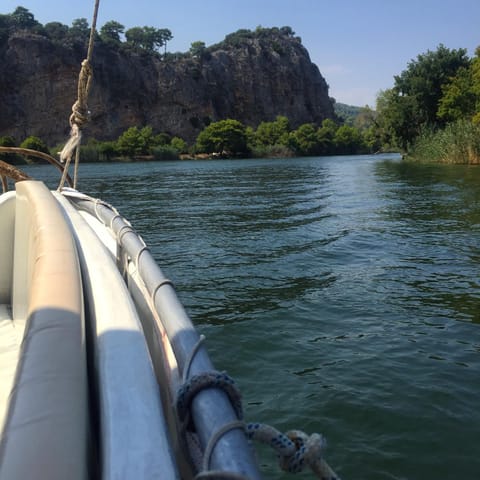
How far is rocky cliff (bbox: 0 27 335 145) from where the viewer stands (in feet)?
245

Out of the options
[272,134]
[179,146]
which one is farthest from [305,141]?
[179,146]

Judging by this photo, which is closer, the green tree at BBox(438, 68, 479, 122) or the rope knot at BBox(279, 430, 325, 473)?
the rope knot at BBox(279, 430, 325, 473)

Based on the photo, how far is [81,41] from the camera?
271 feet

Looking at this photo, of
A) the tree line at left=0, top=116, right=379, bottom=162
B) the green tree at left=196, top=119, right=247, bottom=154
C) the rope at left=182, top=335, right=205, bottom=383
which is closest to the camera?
the rope at left=182, top=335, right=205, bottom=383

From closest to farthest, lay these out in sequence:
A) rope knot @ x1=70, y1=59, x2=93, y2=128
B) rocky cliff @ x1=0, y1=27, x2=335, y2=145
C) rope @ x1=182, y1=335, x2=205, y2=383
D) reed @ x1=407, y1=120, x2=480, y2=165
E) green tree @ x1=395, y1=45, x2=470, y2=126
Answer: rope @ x1=182, y1=335, x2=205, y2=383, rope knot @ x1=70, y1=59, x2=93, y2=128, reed @ x1=407, y1=120, x2=480, y2=165, green tree @ x1=395, y1=45, x2=470, y2=126, rocky cliff @ x1=0, y1=27, x2=335, y2=145

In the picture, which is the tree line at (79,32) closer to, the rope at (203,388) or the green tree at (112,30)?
the green tree at (112,30)

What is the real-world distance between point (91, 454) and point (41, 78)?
83.0 meters

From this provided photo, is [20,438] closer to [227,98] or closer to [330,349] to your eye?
[330,349]

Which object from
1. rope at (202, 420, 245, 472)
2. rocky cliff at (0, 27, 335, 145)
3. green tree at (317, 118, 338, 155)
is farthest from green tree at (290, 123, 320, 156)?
rope at (202, 420, 245, 472)

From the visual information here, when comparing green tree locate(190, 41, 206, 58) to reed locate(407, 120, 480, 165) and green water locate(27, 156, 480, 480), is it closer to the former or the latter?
reed locate(407, 120, 480, 165)

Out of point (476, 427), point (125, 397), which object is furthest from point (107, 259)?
point (476, 427)

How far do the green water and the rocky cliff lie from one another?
73307 millimetres

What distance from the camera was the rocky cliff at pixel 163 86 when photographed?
74750 millimetres

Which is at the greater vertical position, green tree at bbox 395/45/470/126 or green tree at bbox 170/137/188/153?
green tree at bbox 395/45/470/126
